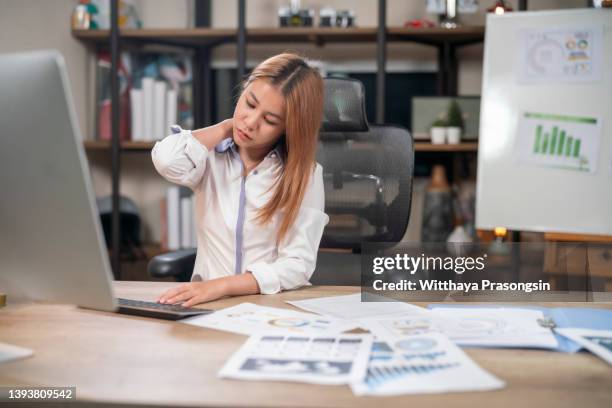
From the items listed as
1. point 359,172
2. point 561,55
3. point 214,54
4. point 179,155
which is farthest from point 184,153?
point 214,54

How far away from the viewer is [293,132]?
1556 millimetres

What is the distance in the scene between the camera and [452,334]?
3.33 ft

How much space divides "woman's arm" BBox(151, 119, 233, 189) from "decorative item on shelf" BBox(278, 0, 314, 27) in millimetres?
1746

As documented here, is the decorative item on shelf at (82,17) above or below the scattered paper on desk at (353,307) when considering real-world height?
above

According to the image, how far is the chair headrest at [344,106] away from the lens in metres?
2.03

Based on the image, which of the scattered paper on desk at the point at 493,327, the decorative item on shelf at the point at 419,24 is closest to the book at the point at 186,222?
the decorative item on shelf at the point at 419,24

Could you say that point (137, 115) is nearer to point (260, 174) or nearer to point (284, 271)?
point (260, 174)

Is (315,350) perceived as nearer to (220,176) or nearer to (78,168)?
(78,168)

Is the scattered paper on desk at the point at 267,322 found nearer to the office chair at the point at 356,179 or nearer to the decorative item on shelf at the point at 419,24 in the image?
the office chair at the point at 356,179

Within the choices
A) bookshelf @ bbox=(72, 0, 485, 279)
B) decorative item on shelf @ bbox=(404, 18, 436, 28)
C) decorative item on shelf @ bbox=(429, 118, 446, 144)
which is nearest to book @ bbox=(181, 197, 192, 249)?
bookshelf @ bbox=(72, 0, 485, 279)

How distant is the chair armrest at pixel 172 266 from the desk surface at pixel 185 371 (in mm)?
464

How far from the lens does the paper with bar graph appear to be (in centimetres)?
282

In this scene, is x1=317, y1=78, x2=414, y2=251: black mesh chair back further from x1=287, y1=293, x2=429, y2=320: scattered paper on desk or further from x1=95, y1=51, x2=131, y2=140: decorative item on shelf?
x1=95, y1=51, x2=131, y2=140: decorative item on shelf

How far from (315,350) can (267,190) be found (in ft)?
2.43
